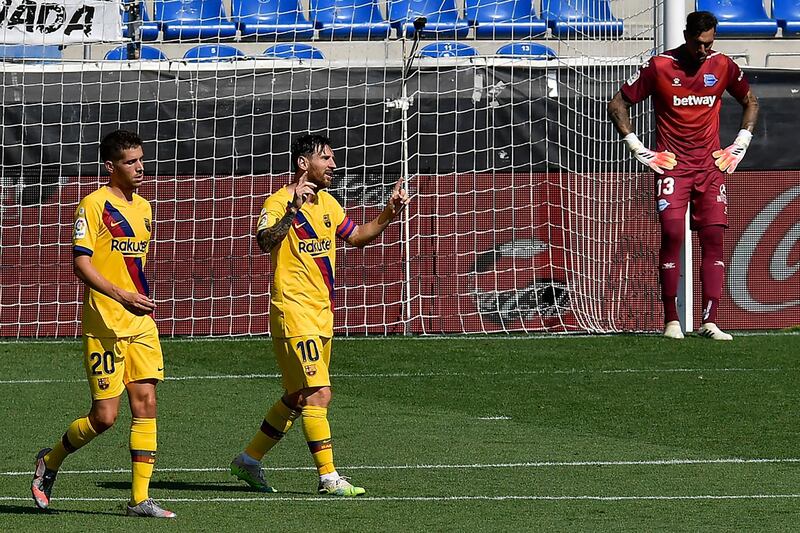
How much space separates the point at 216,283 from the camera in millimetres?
13383

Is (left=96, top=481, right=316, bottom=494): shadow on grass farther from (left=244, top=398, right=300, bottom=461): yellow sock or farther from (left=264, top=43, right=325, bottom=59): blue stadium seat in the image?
(left=264, top=43, right=325, bottom=59): blue stadium seat

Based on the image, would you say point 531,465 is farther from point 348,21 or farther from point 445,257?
point 348,21

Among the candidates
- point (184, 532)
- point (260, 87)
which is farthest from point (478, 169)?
point (184, 532)

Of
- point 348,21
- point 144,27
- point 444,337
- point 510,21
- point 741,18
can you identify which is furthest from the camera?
point 741,18

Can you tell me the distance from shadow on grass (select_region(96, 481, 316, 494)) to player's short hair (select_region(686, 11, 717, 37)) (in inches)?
226

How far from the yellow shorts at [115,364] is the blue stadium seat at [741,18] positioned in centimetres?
1434

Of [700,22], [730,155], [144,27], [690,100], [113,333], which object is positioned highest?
[144,27]

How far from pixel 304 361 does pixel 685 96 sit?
5696 mm

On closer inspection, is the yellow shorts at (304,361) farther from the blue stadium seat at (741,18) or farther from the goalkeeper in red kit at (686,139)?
the blue stadium seat at (741,18)

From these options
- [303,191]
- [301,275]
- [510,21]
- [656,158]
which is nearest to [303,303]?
[301,275]

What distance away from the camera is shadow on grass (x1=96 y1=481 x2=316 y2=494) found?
248 inches

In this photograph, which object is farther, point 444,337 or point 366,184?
point 366,184

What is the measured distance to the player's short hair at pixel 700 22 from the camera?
417 inches

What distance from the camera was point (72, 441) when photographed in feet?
19.3
